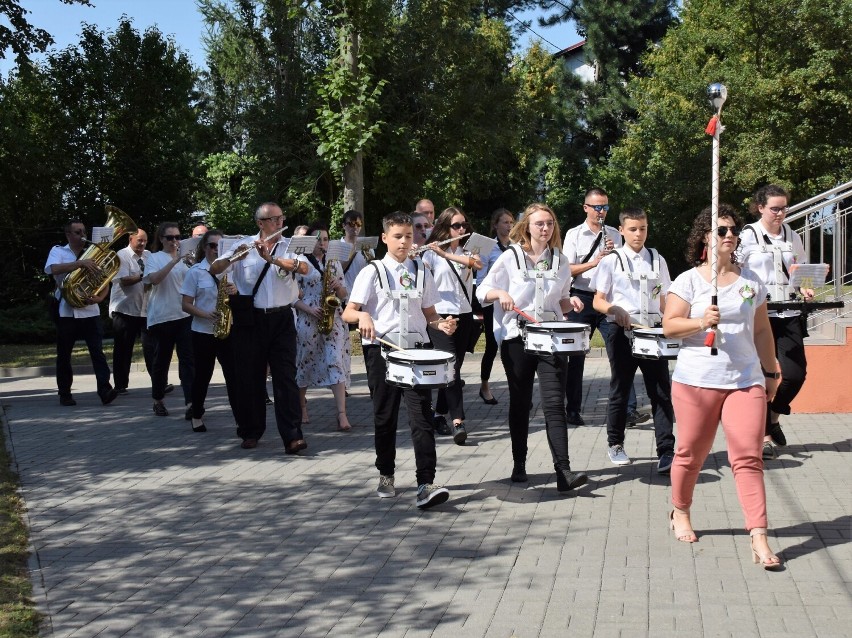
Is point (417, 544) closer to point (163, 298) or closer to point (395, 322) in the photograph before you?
point (395, 322)

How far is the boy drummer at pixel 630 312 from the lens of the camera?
27.6 ft

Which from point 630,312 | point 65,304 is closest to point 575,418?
point 630,312

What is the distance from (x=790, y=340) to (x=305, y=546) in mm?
4399

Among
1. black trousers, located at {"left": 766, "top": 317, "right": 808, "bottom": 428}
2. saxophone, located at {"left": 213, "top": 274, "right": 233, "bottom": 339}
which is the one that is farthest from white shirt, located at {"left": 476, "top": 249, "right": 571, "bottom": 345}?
saxophone, located at {"left": 213, "top": 274, "right": 233, "bottom": 339}

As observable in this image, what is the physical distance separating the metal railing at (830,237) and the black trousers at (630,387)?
10.7ft

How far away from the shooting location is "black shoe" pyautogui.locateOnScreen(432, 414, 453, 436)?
10.4m

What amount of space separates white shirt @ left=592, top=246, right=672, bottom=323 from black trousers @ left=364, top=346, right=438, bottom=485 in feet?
6.15

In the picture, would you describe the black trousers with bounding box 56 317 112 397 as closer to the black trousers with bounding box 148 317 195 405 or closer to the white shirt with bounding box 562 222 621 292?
the black trousers with bounding box 148 317 195 405

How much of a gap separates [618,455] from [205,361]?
13.9ft

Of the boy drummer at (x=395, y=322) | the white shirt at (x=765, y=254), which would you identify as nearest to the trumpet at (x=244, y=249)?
the boy drummer at (x=395, y=322)

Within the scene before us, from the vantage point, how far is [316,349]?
10742 millimetres

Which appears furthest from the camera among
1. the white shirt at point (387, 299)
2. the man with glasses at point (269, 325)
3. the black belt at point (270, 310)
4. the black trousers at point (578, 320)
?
the black trousers at point (578, 320)

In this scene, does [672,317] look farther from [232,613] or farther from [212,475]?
[212,475]

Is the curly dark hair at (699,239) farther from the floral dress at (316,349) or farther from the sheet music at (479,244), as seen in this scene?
the floral dress at (316,349)
